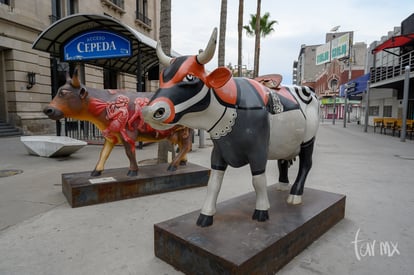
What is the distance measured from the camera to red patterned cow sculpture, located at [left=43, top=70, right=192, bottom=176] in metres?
4.20

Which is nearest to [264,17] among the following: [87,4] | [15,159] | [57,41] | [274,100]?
[87,4]

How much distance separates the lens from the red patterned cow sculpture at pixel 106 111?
420cm

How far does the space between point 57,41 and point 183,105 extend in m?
8.70

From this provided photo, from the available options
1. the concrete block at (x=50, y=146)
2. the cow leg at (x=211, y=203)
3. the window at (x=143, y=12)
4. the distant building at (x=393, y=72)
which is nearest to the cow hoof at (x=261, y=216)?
the cow leg at (x=211, y=203)

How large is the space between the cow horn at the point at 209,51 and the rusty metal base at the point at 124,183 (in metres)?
2.81

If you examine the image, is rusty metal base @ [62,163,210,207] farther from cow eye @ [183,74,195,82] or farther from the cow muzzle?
cow eye @ [183,74,195,82]

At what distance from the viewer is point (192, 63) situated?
214 cm

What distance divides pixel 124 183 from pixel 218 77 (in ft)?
9.14

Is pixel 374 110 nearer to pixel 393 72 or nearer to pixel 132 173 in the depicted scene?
pixel 393 72

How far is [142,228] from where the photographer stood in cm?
328

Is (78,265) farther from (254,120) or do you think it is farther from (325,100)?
(325,100)

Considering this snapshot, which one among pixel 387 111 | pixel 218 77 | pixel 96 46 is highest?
pixel 96 46

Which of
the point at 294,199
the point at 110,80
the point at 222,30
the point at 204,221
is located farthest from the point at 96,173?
the point at 110,80

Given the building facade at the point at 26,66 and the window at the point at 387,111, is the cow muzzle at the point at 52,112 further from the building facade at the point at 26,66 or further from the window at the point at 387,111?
the window at the point at 387,111
